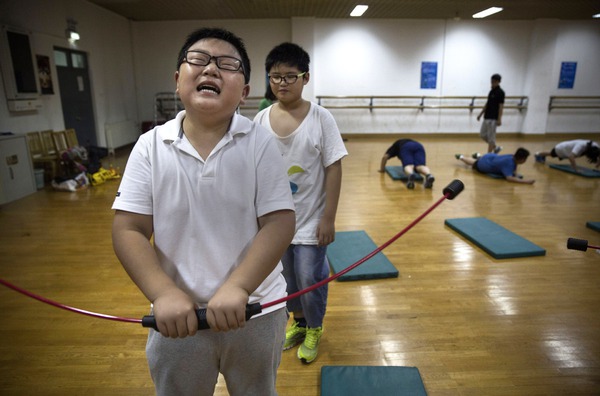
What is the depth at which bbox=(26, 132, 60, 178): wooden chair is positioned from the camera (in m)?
6.00

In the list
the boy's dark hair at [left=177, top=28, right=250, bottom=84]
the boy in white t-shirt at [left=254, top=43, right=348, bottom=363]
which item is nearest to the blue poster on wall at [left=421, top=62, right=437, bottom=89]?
the boy in white t-shirt at [left=254, top=43, right=348, bottom=363]

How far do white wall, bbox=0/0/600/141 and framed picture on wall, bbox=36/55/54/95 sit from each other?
319 centimetres

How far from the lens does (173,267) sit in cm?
96

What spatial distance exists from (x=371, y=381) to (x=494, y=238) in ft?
7.85

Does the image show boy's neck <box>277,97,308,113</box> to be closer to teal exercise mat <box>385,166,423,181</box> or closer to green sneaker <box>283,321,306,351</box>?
green sneaker <box>283,321,306,351</box>

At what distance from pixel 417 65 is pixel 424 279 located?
31.5 ft

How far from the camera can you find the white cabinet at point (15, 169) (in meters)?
4.98

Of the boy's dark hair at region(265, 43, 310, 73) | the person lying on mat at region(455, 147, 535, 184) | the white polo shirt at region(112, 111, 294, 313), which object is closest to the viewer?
the white polo shirt at region(112, 111, 294, 313)

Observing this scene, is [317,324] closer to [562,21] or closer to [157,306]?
[157,306]

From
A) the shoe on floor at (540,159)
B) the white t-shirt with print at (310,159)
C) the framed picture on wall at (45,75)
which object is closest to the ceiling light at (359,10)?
the shoe on floor at (540,159)

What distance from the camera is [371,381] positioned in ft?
5.72

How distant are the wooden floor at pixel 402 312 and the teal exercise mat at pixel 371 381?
0.09 metres

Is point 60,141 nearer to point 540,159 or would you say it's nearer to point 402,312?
point 402,312

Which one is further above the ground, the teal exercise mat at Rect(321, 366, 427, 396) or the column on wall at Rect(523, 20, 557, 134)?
the column on wall at Rect(523, 20, 557, 134)
